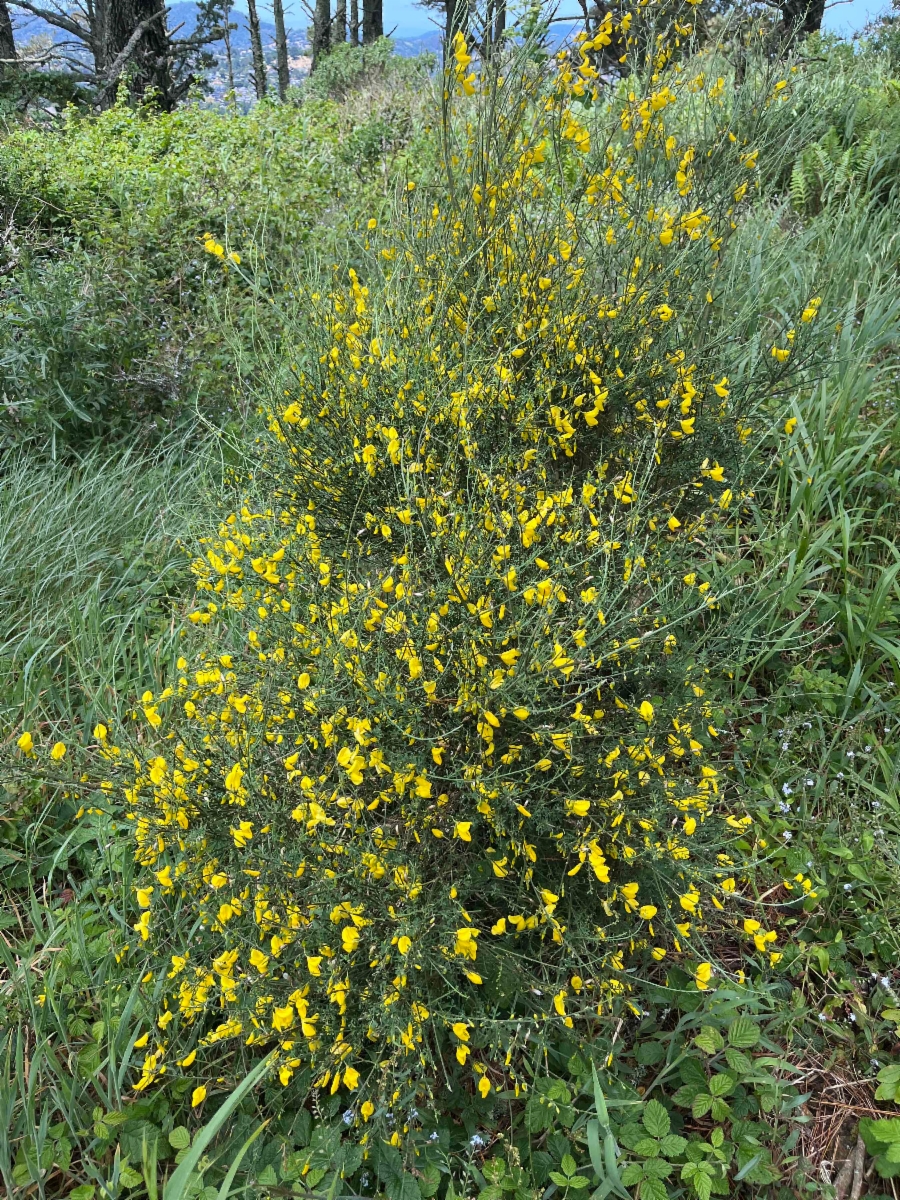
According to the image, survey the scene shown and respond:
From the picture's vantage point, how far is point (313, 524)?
2164 mm

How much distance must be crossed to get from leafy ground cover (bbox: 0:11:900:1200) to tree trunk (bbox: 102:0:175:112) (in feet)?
28.6

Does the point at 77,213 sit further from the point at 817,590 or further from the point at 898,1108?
the point at 898,1108

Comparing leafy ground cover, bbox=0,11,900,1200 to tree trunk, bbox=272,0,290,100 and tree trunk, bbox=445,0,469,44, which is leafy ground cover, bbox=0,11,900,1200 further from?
tree trunk, bbox=272,0,290,100

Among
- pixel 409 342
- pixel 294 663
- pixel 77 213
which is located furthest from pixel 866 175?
pixel 77 213

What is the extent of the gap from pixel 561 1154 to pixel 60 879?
1623mm

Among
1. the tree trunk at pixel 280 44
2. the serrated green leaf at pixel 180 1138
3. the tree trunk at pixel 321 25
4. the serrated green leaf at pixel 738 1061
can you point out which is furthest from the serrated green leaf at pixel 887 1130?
the tree trunk at pixel 280 44

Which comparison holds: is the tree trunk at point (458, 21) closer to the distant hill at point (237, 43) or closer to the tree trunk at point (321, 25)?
the distant hill at point (237, 43)

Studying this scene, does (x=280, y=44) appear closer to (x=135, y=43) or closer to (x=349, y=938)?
(x=135, y=43)

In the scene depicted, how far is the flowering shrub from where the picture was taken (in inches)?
62.9

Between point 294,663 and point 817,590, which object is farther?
point 817,590

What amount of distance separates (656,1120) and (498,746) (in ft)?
2.86

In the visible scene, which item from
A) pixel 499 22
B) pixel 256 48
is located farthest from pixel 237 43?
pixel 499 22

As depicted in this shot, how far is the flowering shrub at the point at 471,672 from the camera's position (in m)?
1.60

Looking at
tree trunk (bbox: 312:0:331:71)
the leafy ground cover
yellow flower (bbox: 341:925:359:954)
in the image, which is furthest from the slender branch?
yellow flower (bbox: 341:925:359:954)
